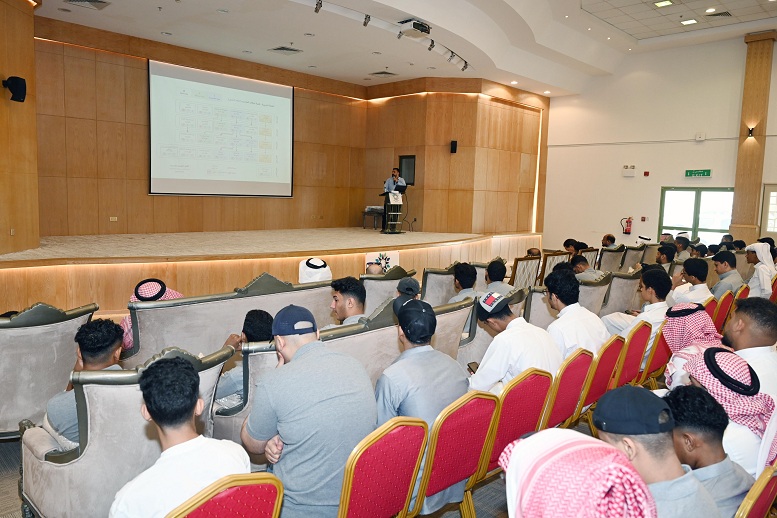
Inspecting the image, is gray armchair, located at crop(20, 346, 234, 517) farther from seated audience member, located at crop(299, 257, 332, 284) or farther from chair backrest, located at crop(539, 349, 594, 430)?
seated audience member, located at crop(299, 257, 332, 284)

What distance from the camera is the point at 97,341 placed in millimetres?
2654

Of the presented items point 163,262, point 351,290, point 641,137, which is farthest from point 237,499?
point 641,137

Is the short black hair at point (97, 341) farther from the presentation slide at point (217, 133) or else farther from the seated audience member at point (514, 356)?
the presentation slide at point (217, 133)

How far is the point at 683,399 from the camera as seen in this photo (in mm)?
1849

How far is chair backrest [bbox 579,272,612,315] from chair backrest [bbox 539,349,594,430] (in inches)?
88.5

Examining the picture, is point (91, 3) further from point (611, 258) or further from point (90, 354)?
point (611, 258)

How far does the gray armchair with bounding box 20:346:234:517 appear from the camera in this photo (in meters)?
2.15

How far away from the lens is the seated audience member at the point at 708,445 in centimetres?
182

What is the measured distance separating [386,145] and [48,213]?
317 inches

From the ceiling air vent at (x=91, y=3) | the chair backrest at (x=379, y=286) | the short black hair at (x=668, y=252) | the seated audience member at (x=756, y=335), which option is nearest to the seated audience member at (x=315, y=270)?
the chair backrest at (x=379, y=286)

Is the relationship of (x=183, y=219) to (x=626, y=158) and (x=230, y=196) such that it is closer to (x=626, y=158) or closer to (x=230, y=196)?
(x=230, y=196)

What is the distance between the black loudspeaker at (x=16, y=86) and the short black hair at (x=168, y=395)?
270 inches

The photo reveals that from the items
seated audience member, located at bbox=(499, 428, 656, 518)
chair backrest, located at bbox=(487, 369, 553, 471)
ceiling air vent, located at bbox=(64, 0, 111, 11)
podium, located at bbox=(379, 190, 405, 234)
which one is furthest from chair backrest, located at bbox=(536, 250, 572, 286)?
ceiling air vent, located at bbox=(64, 0, 111, 11)

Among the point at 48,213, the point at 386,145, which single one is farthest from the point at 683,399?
the point at 386,145
